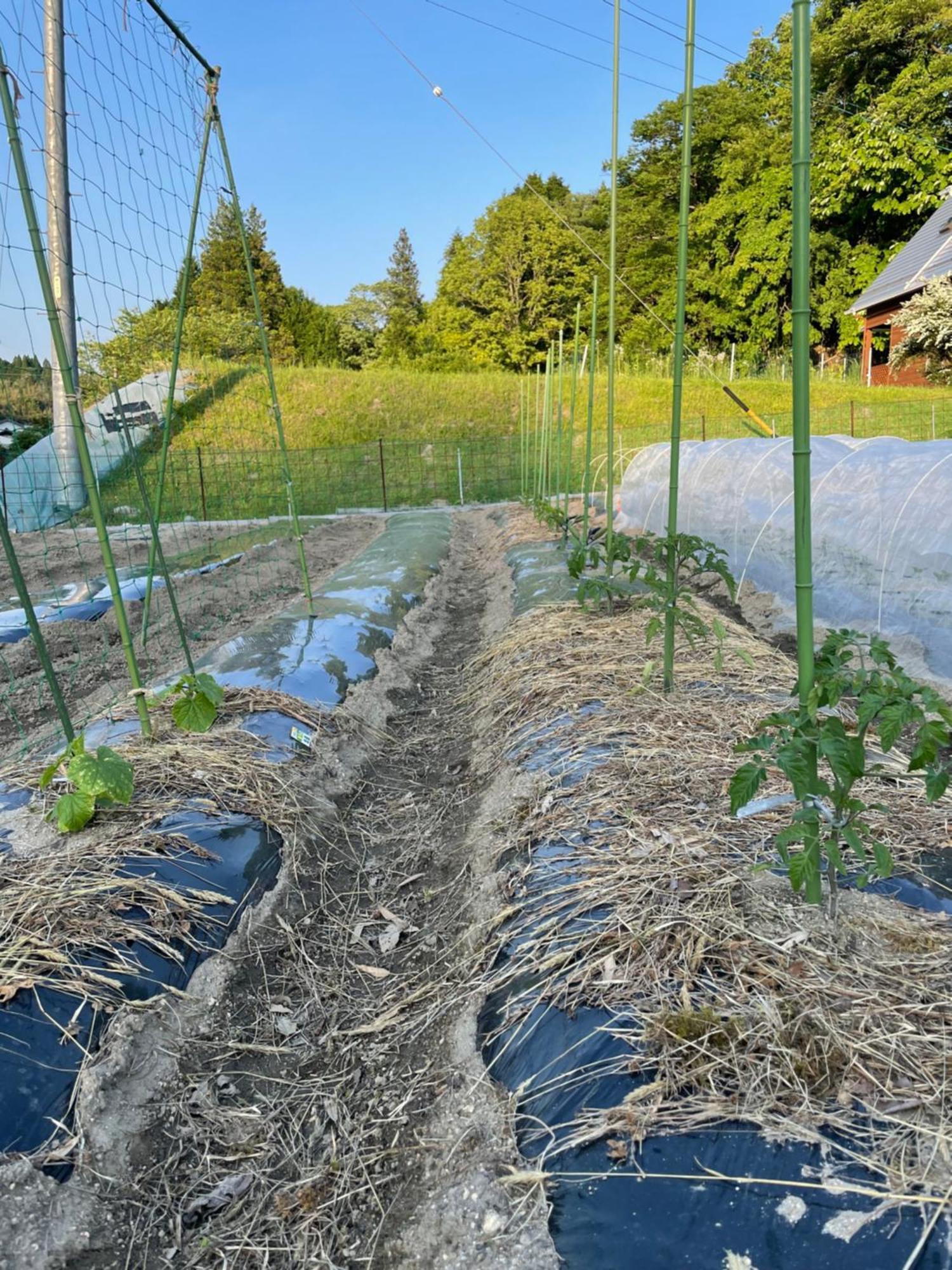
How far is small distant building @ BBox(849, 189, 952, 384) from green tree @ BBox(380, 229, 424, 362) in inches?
709

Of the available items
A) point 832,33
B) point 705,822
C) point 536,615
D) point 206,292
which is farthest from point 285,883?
point 832,33

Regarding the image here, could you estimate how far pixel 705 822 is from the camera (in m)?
2.44

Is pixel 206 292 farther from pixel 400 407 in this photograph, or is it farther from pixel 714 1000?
pixel 714 1000

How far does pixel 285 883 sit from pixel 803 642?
193 centimetres

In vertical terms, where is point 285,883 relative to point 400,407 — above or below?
below

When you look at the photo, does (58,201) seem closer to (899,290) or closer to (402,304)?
(899,290)

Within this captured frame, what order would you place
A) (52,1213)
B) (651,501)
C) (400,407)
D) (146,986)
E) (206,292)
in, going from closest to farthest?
1. (52,1213)
2. (146,986)
3. (651,501)
4. (206,292)
5. (400,407)

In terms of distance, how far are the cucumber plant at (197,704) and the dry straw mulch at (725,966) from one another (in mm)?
1397

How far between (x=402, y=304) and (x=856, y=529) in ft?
165

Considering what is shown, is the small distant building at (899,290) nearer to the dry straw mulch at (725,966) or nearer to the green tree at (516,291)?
the green tree at (516,291)

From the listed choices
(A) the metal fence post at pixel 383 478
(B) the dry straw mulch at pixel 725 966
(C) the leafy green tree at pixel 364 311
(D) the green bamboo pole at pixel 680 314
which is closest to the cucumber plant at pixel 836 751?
(B) the dry straw mulch at pixel 725 966

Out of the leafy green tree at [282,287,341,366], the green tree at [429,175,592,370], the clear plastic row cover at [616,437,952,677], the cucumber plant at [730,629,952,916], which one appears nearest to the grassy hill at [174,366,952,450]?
the leafy green tree at [282,287,341,366]

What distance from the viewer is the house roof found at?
61.9ft

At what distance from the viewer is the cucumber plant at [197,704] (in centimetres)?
318
